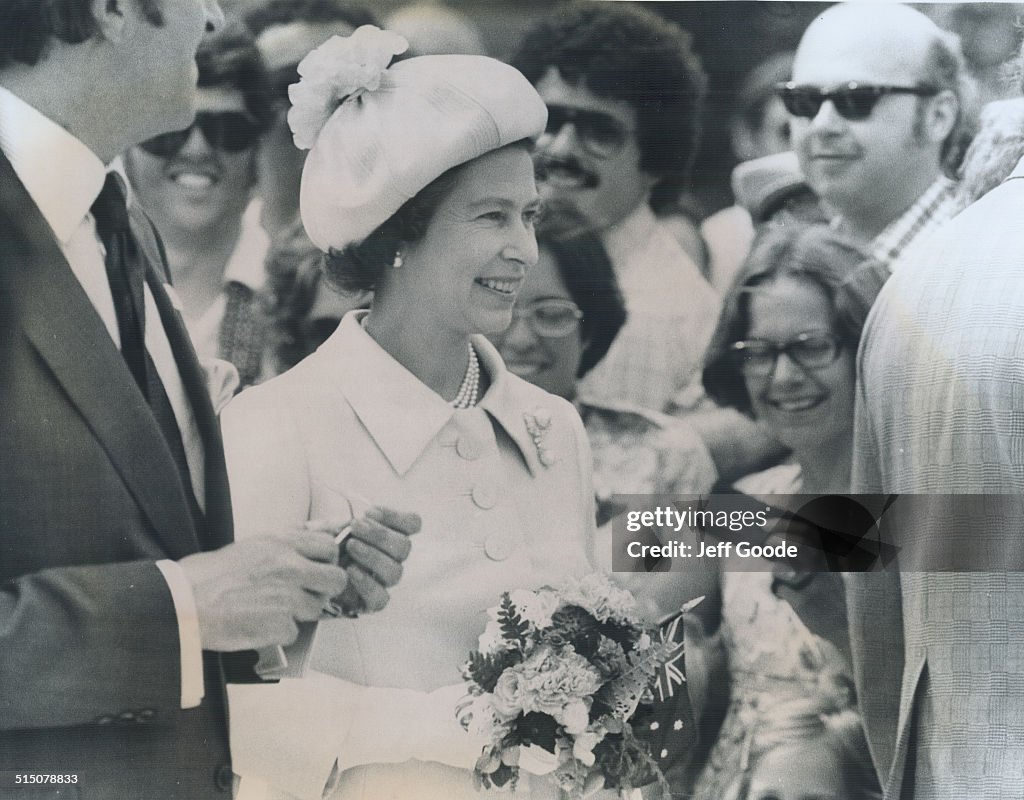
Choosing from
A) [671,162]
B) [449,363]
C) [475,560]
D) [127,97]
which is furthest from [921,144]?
[127,97]

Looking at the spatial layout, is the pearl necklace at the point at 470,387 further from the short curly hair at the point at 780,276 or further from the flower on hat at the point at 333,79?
the flower on hat at the point at 333,79

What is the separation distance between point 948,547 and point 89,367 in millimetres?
2261

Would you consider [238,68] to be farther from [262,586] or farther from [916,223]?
[916,223]

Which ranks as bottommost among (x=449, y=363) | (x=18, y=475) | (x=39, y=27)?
(x=18, y=475)

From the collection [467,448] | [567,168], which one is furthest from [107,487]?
[567,168]

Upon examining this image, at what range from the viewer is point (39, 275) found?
9.91 feet

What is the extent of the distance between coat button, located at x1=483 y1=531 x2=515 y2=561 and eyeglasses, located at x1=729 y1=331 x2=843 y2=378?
2.47ft

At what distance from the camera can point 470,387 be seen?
310cm

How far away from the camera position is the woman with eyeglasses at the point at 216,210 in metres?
3.07

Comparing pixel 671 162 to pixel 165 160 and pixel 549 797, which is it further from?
pixel 549 797

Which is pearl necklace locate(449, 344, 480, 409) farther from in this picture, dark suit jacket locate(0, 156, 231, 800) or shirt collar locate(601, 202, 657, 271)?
dark suit jacket locate(0, 156, 231, 800)

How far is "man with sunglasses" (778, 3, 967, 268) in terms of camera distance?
3127mm

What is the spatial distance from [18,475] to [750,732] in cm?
200

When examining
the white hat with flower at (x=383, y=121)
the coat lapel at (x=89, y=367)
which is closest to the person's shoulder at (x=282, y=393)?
the coat lapel at (x=89, y=367)
